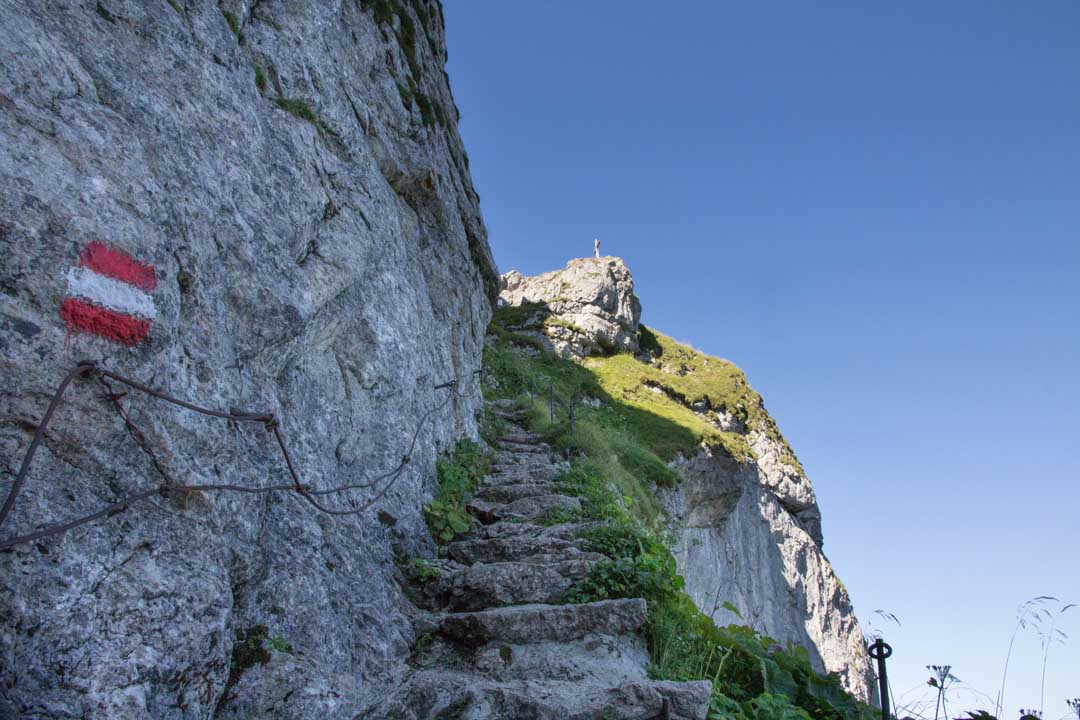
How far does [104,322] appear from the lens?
120 inches

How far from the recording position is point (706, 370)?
24516mm

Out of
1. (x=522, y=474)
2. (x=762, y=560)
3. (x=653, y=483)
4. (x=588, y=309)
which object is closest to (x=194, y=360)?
(x=522, y=474)

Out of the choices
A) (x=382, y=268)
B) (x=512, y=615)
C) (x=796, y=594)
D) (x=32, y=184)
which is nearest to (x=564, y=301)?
(x=796, y=594)

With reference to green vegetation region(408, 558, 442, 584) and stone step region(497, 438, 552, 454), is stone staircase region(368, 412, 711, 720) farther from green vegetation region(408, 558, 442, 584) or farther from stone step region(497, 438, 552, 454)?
stone step region(497, 438, 552, 454)

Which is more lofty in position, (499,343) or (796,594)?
(499,343)

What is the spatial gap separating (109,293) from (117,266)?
168mm

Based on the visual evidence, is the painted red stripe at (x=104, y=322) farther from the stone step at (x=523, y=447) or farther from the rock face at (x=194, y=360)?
the stone step at (x=523, y=447)

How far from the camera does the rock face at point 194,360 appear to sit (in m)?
2.71

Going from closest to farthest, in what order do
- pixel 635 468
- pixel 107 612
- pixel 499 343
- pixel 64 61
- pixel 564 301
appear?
pixel 107 612 → pixel 64 61 → pixel 635 468 → pixel 499 343 → pixel 564 301

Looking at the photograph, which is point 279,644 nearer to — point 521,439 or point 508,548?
point 508,548

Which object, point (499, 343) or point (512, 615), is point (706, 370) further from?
point (512, 615)

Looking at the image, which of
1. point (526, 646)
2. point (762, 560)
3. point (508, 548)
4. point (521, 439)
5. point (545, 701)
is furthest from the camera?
point (762, 560)

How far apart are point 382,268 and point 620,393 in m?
14.3

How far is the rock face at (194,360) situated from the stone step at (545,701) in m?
0.23
